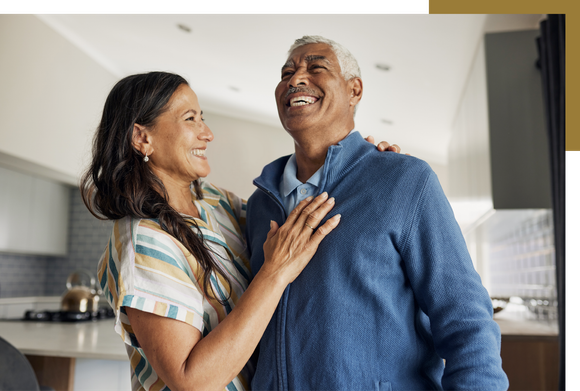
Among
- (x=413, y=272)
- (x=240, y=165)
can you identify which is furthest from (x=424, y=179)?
(x=240, y=165)

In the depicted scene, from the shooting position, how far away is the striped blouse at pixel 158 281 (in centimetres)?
97

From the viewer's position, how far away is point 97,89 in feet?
15.0

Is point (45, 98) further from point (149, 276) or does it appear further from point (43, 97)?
point (149, 276)

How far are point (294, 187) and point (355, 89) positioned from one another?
1.09ft

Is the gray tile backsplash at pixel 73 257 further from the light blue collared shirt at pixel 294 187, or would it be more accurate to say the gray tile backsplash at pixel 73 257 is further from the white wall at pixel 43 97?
the light blue collared shirt at pixel 294 187

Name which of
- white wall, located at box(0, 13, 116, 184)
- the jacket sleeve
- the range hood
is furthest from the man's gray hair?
white wall, located at box(0, 13, 116, 184)

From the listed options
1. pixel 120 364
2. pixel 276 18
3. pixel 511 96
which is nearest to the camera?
pixel 120 364

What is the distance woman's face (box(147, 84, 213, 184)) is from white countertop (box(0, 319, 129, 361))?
34.6 inches

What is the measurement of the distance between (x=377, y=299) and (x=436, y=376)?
218 mm

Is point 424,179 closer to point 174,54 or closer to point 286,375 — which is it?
point 286,375

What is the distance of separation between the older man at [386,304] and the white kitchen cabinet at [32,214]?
4095 millimetres

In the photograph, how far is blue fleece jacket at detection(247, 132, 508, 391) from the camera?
0.89 metres

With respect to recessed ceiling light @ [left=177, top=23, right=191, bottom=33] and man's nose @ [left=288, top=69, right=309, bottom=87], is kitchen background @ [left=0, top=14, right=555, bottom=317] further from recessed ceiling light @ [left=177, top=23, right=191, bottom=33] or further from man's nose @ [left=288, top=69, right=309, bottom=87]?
man's nose @ [left=288, top=69, right=309, bottom=87]

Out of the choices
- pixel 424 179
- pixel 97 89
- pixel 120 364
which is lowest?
pixel 120 364
